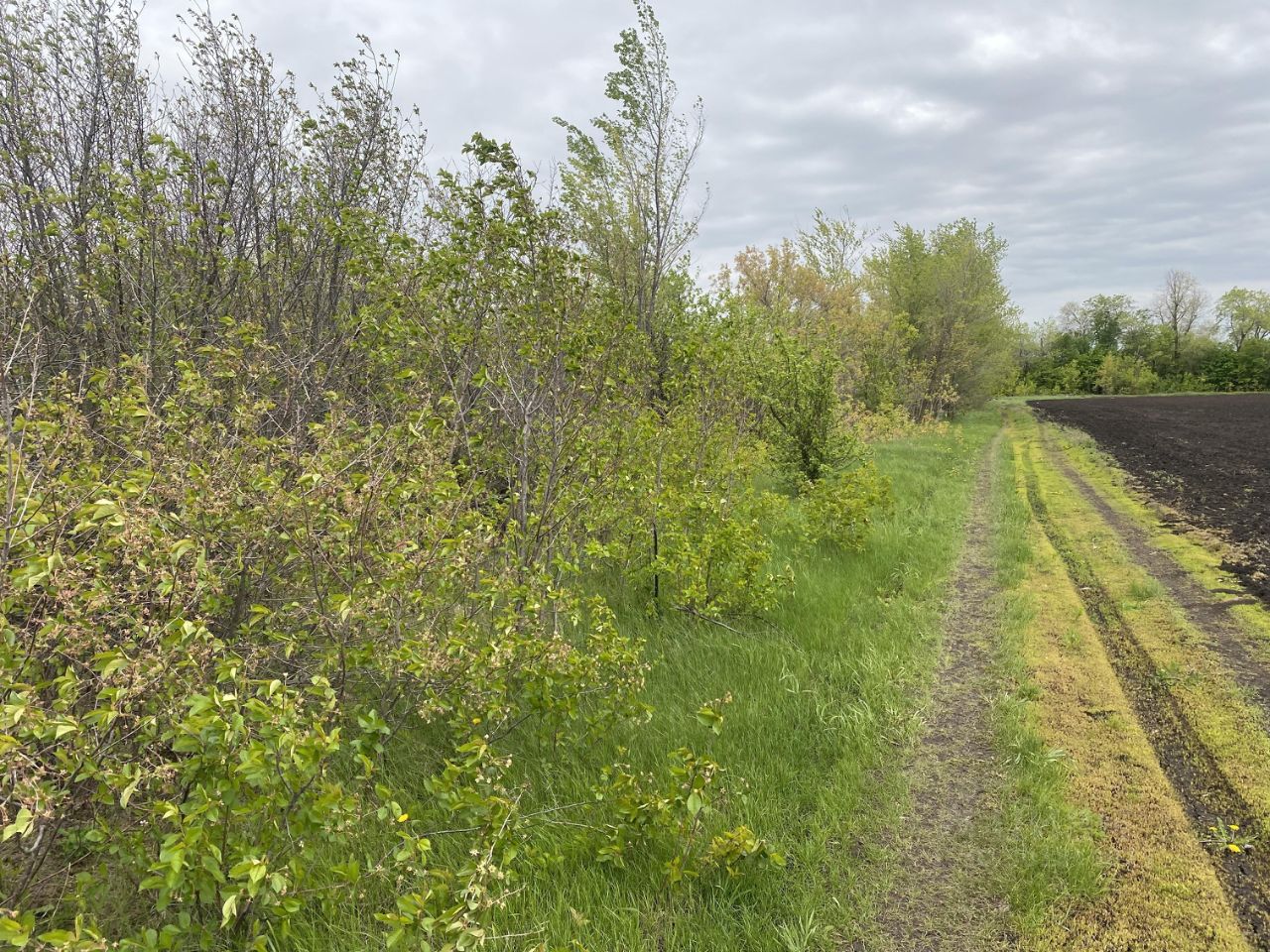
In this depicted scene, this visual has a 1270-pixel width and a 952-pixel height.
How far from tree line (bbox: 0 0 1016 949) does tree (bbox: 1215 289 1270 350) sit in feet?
331

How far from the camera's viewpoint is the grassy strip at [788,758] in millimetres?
3047

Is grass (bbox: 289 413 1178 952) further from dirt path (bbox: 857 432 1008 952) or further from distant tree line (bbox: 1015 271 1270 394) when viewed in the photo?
distant tree line (bbox: 1015 271 1270 394)

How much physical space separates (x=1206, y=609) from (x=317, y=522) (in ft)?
29.4

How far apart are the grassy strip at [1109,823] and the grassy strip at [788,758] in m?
0.87

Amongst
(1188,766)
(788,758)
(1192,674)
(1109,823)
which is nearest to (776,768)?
(788,758)

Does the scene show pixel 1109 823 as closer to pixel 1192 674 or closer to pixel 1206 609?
pixel 1192 674

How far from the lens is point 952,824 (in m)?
3.81

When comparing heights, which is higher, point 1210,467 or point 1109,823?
point 1210,467

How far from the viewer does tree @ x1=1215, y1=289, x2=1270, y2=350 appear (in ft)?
251

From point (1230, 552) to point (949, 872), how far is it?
8704 mm

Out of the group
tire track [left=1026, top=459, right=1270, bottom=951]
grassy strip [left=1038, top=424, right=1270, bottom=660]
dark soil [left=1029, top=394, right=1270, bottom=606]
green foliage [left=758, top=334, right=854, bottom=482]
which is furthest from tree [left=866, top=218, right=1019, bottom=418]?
tire track [left=1026, top=459, right=1270, bottom=951]

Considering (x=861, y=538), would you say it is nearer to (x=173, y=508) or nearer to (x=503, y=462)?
(x=503, y=462)

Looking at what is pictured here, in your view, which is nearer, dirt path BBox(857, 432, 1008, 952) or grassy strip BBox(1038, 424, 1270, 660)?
dirt path BBox(857, 432, 1008, 952)

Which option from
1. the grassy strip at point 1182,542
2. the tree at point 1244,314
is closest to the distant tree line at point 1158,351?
the tree at point 1244,314
